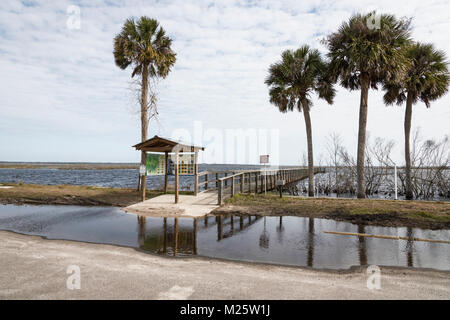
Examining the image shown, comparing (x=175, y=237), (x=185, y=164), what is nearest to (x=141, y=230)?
(x=175, y=237)

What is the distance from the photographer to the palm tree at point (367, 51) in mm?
13641

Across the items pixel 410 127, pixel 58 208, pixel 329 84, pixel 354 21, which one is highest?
pixel 354 21

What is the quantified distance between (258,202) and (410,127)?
13516 millimetres

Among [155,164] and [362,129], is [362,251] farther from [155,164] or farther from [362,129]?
[362,129]

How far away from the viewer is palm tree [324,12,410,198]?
13641 mm

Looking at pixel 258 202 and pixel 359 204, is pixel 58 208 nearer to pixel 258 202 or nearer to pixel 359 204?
pixel 258 202

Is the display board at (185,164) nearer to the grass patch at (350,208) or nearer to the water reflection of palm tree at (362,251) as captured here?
the grass patch at (350,208)

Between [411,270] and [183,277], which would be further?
[411,270]

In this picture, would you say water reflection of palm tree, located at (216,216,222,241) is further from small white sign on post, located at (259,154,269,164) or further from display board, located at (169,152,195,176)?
small white sign on post, located at (259,154,269,164)

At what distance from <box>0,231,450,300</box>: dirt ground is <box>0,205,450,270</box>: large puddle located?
1.74ft

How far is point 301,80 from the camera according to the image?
1711 cm
